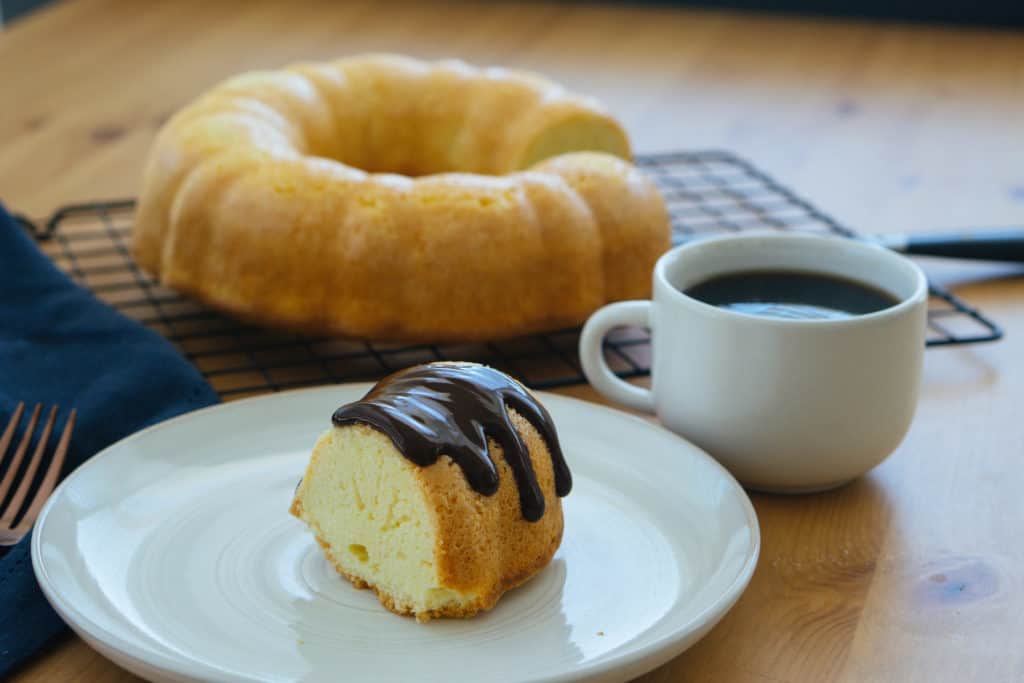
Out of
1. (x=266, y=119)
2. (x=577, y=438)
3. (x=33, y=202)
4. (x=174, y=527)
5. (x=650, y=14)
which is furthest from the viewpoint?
(x=650, y=14)

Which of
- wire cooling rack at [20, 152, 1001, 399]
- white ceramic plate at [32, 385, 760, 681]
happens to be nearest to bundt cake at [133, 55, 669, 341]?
wire cooling rack at [20, 152, 1001, 399]

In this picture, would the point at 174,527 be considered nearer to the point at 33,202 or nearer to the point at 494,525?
the point at 494,525

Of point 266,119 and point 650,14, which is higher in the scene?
point 266,119

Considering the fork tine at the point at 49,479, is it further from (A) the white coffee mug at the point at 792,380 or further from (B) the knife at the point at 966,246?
(B) the knife at the point at 966,246

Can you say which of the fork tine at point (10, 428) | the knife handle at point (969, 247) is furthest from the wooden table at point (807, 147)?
the fork tine at point (10, 428)

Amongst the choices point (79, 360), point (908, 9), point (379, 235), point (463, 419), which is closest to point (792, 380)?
point (463, 419)

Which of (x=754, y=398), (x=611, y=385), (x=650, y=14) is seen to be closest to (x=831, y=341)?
(x=754, y=398)
